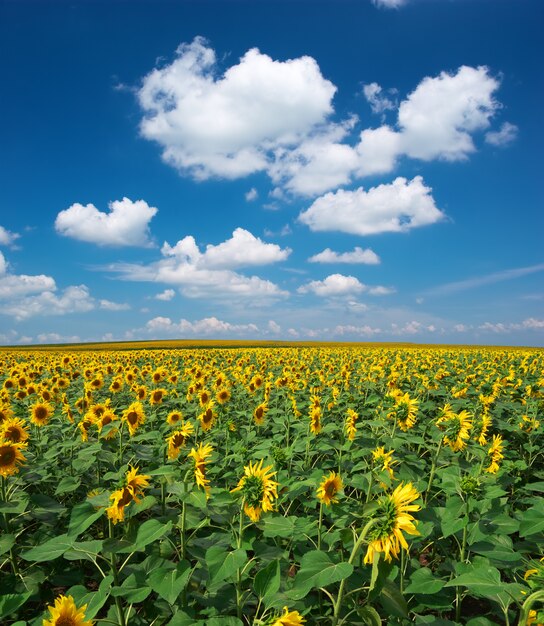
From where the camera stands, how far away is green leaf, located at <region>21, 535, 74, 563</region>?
2876mm

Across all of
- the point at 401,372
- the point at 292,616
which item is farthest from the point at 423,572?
the point at 401,372

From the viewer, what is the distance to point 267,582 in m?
2.58

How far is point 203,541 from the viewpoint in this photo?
131 inches

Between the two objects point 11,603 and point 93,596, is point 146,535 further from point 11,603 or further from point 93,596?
point 11,603

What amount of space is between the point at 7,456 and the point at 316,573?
10.4 feet

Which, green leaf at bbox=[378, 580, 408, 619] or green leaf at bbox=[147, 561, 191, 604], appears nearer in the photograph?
green leaf at bbox=[378, 580, 408, 619]

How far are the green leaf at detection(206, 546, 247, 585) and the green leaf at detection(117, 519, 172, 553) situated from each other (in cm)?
36

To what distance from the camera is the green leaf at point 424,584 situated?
296 centimetres

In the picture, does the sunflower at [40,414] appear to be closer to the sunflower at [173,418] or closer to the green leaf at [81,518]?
the sunflower at [173,418]

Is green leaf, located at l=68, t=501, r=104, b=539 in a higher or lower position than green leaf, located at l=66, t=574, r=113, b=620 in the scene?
higher

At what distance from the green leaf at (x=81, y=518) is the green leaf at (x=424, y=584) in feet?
7.69

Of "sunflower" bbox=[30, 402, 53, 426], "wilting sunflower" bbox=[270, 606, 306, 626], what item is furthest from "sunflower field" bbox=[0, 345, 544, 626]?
"sunflower" bbox=[30, 402, 53, 426]

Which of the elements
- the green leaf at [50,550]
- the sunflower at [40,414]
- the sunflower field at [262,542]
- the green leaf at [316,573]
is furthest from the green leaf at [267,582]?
the sunflower at [40,414]

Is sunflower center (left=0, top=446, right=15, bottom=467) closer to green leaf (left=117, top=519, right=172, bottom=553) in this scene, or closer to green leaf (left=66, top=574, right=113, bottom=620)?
green leaf (left=66, top=574, right=113, bottom=620)
